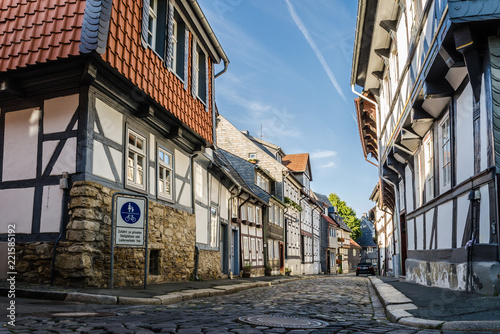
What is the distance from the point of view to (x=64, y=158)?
9148 mm

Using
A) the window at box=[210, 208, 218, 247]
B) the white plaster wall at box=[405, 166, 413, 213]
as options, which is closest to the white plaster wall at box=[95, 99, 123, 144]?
the window at box=[210, 208, 218, 247]

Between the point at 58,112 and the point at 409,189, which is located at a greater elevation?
the point at 58,112

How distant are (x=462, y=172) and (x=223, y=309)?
484 cm

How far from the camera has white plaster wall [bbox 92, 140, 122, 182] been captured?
30.5ft

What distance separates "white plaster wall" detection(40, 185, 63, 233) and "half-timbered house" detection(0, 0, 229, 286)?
2cm

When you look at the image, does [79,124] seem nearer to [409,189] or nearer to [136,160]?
[136,160]

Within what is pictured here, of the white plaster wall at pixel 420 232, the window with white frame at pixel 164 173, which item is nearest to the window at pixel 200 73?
the window with white frame at pixel 164 173

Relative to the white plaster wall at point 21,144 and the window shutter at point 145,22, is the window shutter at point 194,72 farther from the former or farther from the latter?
the white plaster wall at point 21,144

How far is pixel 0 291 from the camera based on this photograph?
24.8ft

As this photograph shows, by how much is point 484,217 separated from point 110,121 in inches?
285

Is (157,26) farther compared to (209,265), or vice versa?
(209,265)

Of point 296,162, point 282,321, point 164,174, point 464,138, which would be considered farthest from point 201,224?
point 296,162

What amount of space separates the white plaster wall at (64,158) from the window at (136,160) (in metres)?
1.71

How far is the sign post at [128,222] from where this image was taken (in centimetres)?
898
